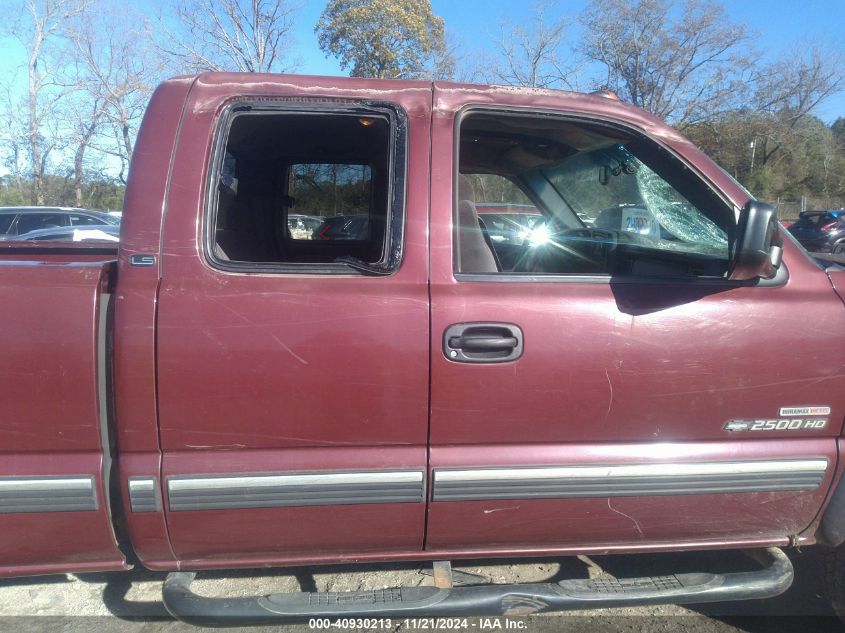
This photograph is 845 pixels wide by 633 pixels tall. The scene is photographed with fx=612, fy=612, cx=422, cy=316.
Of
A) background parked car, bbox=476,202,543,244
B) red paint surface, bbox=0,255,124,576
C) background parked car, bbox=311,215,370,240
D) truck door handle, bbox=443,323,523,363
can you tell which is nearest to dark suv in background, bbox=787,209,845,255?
background parked car, bbox=476,202,543,244

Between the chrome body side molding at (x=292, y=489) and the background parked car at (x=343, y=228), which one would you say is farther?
the background parked car at (x=343, y=228)

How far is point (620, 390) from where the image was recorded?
6.72 ft

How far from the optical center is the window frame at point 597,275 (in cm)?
207

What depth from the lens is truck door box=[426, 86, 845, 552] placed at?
201 cm

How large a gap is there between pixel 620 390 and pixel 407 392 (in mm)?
714

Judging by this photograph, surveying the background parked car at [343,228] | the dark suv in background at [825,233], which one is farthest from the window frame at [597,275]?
the dark suv in background at [825,233]

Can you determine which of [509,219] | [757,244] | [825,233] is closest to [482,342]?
[757,244]

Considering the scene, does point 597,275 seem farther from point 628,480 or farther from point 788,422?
point 788,422

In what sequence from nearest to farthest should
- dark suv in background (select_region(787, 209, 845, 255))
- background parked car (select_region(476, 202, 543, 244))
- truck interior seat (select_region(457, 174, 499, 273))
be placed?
truck interior seat (select_region(457, 174, 499, 273)), background parked car (select_region(476, 202, 543, 244)), dark suv in background (select_region(787, 209, 845, 255))

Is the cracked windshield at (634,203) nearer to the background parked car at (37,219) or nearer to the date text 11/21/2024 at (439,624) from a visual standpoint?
the date text 11/21/2024 at (439,624)

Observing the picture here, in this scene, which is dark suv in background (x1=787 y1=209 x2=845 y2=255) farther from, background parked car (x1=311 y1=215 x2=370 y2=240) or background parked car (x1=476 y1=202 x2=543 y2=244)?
background parked car (x1=311 y1=215 x2=370 y2=240)

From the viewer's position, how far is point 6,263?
198 centimetres

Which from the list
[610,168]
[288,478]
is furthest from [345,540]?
[610,168]

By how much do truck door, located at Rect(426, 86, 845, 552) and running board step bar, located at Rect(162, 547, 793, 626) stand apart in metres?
0.14
